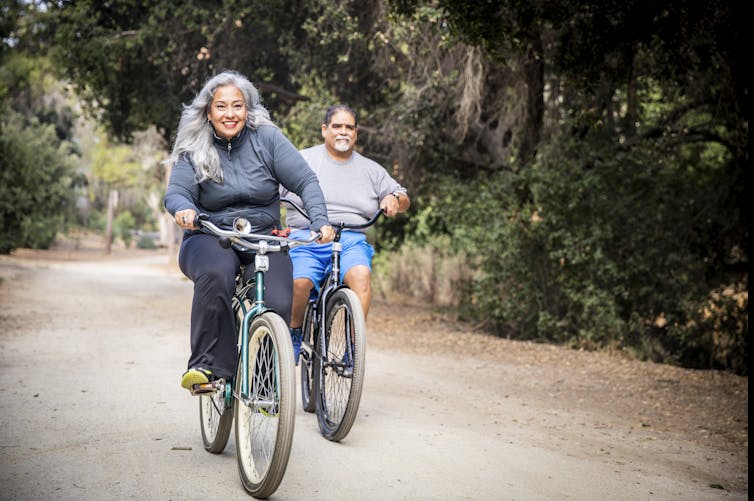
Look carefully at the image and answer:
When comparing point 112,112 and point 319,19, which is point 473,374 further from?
point 112,112

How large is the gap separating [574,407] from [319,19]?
8.46m

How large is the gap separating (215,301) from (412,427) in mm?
2115

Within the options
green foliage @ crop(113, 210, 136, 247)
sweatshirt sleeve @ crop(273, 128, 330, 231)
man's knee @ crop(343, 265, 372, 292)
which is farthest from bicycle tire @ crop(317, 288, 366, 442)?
green foliage @ crop(113, 210, 136, 247)

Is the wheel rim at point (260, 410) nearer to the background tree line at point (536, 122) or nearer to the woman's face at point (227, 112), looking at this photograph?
the woman's face at point (227, 112)

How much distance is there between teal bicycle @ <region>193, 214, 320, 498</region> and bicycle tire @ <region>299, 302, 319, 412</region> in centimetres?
118

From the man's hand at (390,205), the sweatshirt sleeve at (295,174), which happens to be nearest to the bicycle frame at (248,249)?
the sweatshirt sleeve at (295,174)

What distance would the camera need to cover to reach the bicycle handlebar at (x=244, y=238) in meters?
4.38

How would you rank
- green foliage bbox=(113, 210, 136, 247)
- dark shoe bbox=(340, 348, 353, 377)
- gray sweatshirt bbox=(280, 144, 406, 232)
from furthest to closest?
green foliage bbox=(113, 210, 136, 247) < gray sweatshirt bbox=(280, 144, 406, 232) < dark shoe bbox=(340, 348, 353, 377)

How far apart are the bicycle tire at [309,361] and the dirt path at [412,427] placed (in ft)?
0.55

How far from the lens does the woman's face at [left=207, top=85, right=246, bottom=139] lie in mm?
4809

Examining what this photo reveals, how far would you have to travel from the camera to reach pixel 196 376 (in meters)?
4.48

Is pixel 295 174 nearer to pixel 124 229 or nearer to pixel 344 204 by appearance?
pixel 344 204

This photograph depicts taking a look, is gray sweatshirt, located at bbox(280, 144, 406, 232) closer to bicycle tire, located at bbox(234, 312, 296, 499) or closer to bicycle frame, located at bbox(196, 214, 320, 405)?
bicycle frame, located at bbox(196, 214, 320, 405)

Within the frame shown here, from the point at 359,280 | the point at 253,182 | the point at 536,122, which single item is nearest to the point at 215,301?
the point at 253,182
